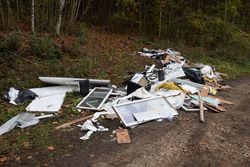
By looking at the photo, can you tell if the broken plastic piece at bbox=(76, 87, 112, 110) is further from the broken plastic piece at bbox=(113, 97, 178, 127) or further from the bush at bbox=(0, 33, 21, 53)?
the bush at bbox=(0, 33, 21, 53)

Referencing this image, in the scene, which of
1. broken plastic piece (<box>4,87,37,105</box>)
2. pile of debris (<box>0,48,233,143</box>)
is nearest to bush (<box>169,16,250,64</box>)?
pile of debris (<box>0,48,233,143</box>)

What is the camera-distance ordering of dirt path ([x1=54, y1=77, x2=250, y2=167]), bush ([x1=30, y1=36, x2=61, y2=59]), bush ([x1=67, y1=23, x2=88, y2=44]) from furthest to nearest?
1. bush ([x1=67, y1=23, x2=88, y2=44])
2. bush ([x1=30, y1=36, x2=61, y2=59])
3. dirt path ([x1=54, y1=77, x2=250, y2=167])

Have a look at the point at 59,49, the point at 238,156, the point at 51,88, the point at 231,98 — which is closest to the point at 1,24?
the point at 59,49

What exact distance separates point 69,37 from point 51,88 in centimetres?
448

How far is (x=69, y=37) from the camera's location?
10812 millimetres

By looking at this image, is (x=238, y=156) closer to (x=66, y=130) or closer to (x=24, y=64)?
(x=66, y=130)

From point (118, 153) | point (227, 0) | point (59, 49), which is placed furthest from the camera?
point (227, 0)

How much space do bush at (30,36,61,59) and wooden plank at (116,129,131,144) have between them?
3.87 meters

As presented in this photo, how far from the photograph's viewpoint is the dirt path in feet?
13.9

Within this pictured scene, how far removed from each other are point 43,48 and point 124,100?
327 centimetres

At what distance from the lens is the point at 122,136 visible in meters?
4.87

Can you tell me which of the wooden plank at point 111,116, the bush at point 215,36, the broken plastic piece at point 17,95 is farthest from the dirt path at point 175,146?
the bush at point 215,36

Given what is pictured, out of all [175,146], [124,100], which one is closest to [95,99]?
[124,100]

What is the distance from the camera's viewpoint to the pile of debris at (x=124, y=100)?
5262mm
